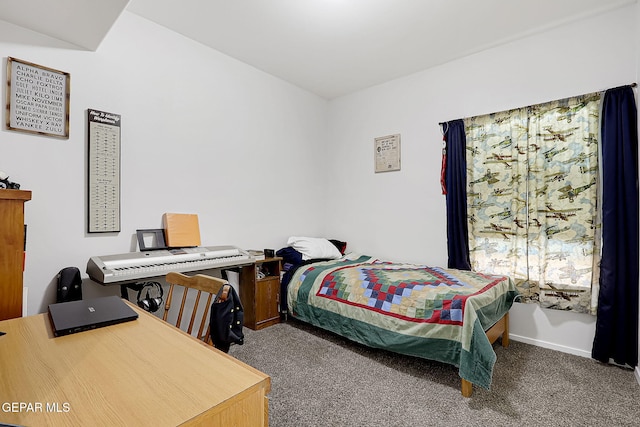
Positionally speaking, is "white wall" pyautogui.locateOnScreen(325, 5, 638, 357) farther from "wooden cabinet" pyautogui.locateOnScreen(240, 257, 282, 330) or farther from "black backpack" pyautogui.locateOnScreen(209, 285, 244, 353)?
"black backpack" pyautogui.locateOnScreen(209, 285, 244, 353)

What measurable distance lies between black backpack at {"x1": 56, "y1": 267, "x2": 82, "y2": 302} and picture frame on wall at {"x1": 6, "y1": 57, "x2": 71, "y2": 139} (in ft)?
3.10

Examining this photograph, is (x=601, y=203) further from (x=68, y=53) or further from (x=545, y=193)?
(x=68, y=53)

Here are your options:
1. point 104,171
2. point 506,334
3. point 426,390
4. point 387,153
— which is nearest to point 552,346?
point 506,334

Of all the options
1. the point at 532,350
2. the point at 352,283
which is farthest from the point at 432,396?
the point at 532,350

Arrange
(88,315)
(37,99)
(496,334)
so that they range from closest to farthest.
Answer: (88,315) < (37,99) < (496,334)

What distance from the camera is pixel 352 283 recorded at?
2711mm

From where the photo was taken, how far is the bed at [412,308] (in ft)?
6.47

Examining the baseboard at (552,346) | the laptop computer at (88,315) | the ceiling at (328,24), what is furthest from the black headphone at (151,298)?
the baseboard at (552,346)

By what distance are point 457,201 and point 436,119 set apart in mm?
930

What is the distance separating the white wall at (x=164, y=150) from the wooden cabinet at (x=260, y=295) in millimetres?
378

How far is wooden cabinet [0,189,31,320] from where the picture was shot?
1.22m

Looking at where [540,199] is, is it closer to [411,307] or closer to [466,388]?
[411,307]

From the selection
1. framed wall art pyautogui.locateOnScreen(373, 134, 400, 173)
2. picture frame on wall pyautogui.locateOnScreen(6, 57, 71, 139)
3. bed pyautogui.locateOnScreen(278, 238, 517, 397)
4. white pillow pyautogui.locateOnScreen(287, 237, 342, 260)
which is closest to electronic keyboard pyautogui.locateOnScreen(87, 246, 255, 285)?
bed pyautogui.locateOnScreen(278, 238, 517, 397)

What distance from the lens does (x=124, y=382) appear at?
77 cm
